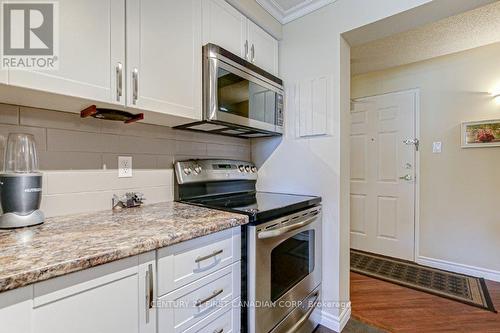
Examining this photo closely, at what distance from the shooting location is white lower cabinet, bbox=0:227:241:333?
0.63m

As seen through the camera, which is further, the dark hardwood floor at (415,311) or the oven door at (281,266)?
the dark hardwood floor at (415,311)

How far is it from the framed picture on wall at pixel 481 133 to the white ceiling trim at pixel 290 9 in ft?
6.45

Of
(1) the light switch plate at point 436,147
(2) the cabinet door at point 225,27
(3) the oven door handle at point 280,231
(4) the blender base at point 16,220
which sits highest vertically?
(2) the cabinet door at point 225,27

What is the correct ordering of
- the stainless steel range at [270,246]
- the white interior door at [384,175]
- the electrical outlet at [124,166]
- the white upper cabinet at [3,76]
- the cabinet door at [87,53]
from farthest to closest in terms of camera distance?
1. the white interior door at [384,175]
2. the electrical outlet at [124,166]
3. the stainless steel range at [270,246]
4. the cabinet door at [87,53]
5. the white upper cabinet at [3,76]

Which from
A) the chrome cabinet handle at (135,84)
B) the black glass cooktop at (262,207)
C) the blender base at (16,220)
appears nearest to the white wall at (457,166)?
the black glass cooktop at (262,207)

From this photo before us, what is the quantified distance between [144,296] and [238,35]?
1.59 meters

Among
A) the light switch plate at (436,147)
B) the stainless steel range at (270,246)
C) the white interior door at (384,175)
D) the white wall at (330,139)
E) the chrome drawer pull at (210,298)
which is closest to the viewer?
the chrome drawer pull at (210,298)

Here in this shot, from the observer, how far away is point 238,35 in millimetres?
1682

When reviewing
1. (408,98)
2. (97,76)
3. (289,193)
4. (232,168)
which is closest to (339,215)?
(289,193)

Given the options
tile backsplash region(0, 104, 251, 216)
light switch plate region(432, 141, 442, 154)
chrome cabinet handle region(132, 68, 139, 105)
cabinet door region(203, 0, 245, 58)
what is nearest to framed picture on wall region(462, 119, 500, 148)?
light switch plate region(432, 141, 442, 154)

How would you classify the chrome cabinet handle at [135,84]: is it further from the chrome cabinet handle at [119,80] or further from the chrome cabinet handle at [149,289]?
the chrome cabinet handle at [149,289]

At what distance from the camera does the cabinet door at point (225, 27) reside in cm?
148

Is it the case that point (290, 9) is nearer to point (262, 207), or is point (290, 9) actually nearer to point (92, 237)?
point (262, 207)

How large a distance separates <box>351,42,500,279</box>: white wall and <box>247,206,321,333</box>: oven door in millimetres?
1814
